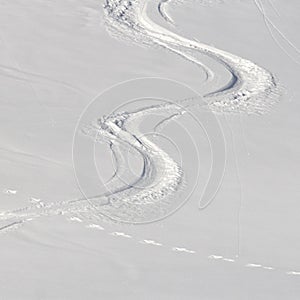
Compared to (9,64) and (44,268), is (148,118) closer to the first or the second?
(9,64)

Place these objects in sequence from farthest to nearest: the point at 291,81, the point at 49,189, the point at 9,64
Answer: the point at 291,81, the point at 9,64, the point at 49,189

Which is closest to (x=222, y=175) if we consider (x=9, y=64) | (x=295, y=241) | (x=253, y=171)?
(x=253, y=171)

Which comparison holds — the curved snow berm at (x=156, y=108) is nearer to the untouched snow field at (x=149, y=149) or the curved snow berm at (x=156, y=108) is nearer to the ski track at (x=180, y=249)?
the untouched snow field at (x=149, y=149)

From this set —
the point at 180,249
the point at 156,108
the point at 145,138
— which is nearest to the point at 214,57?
the point at 156,108

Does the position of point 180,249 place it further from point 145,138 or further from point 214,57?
point 214,57

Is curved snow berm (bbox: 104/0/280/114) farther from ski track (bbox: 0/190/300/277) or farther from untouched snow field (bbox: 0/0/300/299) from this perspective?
ski track (bbox: 0/190/300/277)

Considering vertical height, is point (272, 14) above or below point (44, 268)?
above

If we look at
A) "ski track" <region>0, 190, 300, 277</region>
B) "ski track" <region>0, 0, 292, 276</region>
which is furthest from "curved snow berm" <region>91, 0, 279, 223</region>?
"ski track" <region>0, 190, 300, 277</region>

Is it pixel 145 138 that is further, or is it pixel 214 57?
pixel 214 57

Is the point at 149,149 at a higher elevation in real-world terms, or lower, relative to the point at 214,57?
lower
